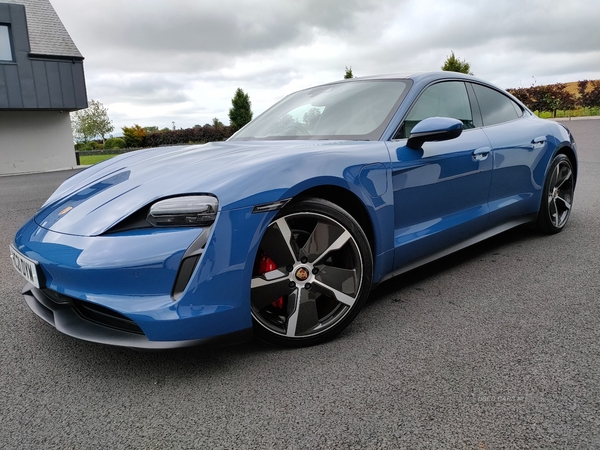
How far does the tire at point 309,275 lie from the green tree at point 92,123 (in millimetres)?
50241

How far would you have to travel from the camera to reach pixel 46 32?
71.4ft

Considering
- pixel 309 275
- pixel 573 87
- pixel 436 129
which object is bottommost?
pixel 309 275

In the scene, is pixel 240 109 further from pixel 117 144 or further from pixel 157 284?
pixel 157 284

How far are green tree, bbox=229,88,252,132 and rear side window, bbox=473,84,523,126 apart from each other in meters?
34.8

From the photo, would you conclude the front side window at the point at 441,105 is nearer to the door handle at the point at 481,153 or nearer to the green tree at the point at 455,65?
the door handle at the point at 481,153

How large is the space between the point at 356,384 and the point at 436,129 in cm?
140

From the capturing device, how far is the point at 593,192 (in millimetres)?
6449

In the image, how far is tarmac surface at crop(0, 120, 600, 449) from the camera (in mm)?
1689

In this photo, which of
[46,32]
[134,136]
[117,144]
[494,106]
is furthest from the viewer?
[134,136]

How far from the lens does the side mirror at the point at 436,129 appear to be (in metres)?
2.65

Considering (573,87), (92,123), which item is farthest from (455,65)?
(92,123)

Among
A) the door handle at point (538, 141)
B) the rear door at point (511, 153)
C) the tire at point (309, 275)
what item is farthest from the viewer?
the door handle at point (538, 141)

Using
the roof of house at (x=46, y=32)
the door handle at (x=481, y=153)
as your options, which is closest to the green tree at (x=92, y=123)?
the roof of house at (x=46, y=32)

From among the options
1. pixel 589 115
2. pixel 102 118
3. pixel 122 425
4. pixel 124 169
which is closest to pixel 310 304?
pixel 122 425
